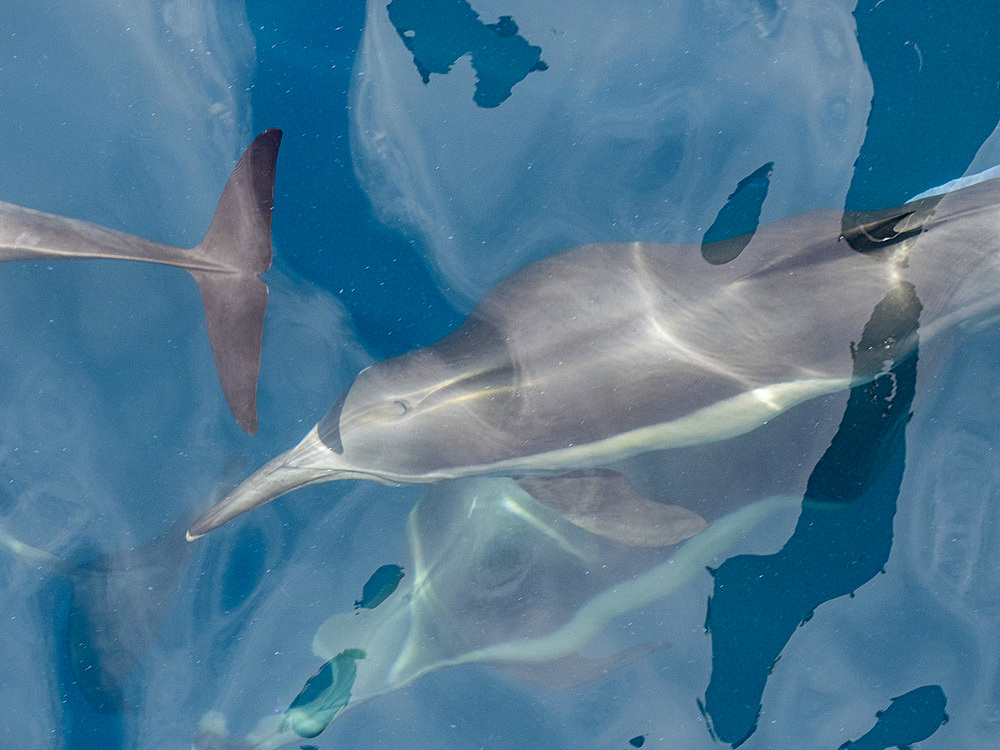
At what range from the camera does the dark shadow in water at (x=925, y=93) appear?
A: 466cm

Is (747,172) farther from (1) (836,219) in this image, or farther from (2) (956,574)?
(2) (956,574)

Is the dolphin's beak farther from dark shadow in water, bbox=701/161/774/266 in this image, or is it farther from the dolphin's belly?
dark shadow in water, bbox=701/161/774/266

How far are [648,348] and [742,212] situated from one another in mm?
1154

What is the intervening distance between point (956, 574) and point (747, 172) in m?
2.92

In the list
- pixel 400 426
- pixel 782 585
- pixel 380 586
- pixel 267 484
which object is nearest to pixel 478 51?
pixel 400 426

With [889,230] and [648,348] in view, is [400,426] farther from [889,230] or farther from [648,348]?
[889,230]

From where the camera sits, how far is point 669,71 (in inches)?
189

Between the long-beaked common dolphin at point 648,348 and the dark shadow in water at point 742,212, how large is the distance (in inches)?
5.7

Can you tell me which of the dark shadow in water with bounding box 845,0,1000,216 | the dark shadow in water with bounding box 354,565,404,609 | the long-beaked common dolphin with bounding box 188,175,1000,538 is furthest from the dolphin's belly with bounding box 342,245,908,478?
the dark shadow in water with bounding box 845,0,1000,216

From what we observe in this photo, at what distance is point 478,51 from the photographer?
480cm

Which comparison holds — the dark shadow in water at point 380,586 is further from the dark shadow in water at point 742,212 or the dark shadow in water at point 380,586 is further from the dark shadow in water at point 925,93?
the dark shadow in water at point 925,93

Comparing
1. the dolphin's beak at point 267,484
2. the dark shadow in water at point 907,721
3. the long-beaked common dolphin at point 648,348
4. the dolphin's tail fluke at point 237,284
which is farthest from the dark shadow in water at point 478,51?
the dark shadow in water at point 907,721

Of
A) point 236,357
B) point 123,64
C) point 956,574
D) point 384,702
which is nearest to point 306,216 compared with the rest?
point 236,357

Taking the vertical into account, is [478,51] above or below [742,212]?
above
